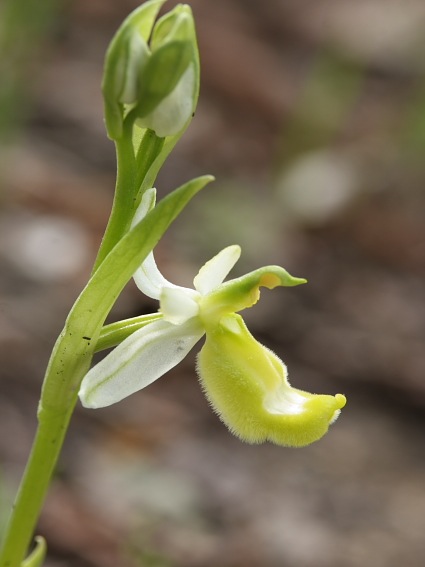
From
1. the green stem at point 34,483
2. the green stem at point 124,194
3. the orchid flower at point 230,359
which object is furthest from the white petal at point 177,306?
the green stem at point 34,483

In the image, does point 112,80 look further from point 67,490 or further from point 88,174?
point 88,174

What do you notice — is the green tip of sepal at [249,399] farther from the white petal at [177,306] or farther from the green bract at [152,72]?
the green bract at [152,72]

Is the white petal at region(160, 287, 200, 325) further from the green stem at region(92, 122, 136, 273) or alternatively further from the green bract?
the green bract

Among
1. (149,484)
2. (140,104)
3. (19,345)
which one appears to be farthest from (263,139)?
(140,104)

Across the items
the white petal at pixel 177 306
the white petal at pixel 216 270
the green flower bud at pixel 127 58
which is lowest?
the white petal at pixel 177 306

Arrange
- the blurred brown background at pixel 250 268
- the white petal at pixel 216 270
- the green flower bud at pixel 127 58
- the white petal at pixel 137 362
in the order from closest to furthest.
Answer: the green flower bud at pixel 127 58 → the white petal at pixel 137 362 → the white petal at pixel 216 270 → the blurred brown background at pixel 250 268

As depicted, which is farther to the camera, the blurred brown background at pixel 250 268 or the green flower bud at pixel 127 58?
the blurred brown background at pixel 250 268

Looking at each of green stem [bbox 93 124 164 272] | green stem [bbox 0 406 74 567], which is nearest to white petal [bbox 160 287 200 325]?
green stem [bbox 93 124 164 272]

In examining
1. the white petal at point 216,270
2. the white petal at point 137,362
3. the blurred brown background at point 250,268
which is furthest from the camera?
the blurred brown background at point 250,268
